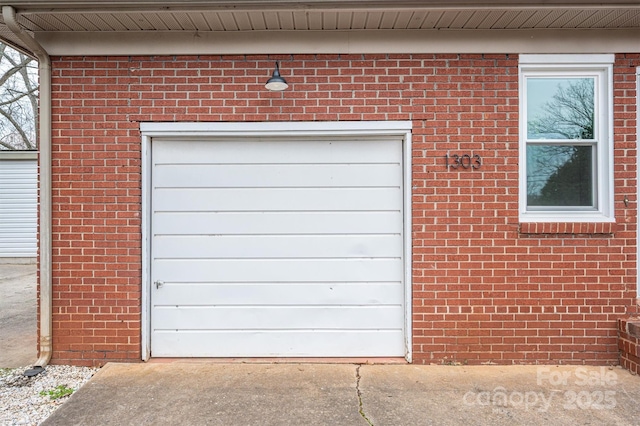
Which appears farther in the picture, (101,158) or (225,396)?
(101,158)

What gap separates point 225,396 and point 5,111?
17.5m

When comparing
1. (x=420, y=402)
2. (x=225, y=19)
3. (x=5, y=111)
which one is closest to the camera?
(x=420, y=402)

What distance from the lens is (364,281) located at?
3906mm

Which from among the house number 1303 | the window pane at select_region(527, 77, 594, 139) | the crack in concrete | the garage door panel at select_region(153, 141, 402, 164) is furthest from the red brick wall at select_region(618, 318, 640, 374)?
the garage door panel at select_region(153, 141, 402, 164)

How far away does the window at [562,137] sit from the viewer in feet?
12.4

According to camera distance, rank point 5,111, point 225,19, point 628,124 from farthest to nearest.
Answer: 1. point 5,111
2. point 628,124
3. point 225,19

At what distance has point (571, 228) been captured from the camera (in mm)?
3666

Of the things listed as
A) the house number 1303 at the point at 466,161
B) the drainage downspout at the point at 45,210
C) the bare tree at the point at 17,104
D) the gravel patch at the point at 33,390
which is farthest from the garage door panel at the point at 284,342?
the bare tree at the point at 17,104

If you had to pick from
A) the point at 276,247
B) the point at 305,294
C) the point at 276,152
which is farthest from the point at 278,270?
the point at 276,152

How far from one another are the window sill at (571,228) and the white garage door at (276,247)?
4.09ft

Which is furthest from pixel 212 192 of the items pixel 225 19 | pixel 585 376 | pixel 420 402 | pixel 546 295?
pixel 585 376

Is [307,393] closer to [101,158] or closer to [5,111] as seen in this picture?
[101,158]

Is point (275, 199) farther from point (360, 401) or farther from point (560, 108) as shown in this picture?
point (560, 108)

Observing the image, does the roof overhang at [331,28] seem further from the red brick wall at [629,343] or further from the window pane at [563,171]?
the red brick wall at [629,343]
